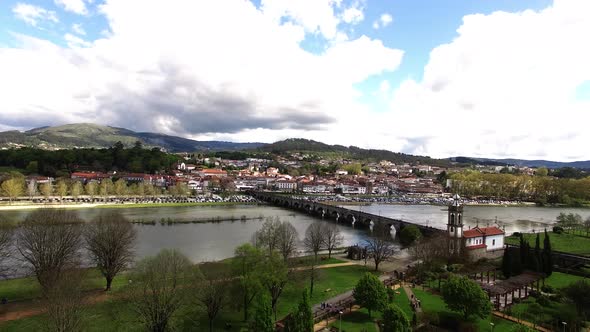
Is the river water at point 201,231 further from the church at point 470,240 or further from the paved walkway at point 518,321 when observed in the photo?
the paved walkway at point 518,321

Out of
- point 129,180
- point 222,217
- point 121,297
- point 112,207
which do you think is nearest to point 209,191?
point 129,180

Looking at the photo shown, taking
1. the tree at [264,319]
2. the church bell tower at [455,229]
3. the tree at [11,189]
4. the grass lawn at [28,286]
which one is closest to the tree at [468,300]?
the tree at [264,319]

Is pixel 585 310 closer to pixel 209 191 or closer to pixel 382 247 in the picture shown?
pixel 382 247

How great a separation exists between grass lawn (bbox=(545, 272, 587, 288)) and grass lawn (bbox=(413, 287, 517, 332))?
8.41 meters

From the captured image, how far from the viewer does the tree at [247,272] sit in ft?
54.9

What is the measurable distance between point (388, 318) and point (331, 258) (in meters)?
17.9

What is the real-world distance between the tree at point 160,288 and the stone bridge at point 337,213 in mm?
28233

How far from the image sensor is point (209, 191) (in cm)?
9731

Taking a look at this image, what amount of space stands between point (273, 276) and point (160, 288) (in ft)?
16.3

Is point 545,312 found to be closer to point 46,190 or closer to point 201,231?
point 201,231

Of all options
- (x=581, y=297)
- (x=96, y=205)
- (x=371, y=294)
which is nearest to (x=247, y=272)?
(x=371, y=294)

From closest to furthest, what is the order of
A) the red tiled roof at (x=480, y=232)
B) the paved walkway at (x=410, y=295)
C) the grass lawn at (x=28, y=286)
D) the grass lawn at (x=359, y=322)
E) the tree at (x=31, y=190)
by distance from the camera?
the grass lawn at (x=359, y=322), the paved walkway at (x=410, y=295), the grass lawn at (x=28, y=286), the red tiled roof at (x=480, y=232), the tree at (x=31, y=190)

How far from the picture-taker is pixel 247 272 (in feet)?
57.3

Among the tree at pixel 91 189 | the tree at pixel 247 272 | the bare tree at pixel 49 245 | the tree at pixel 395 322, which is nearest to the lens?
the tree at pixel 395 322
